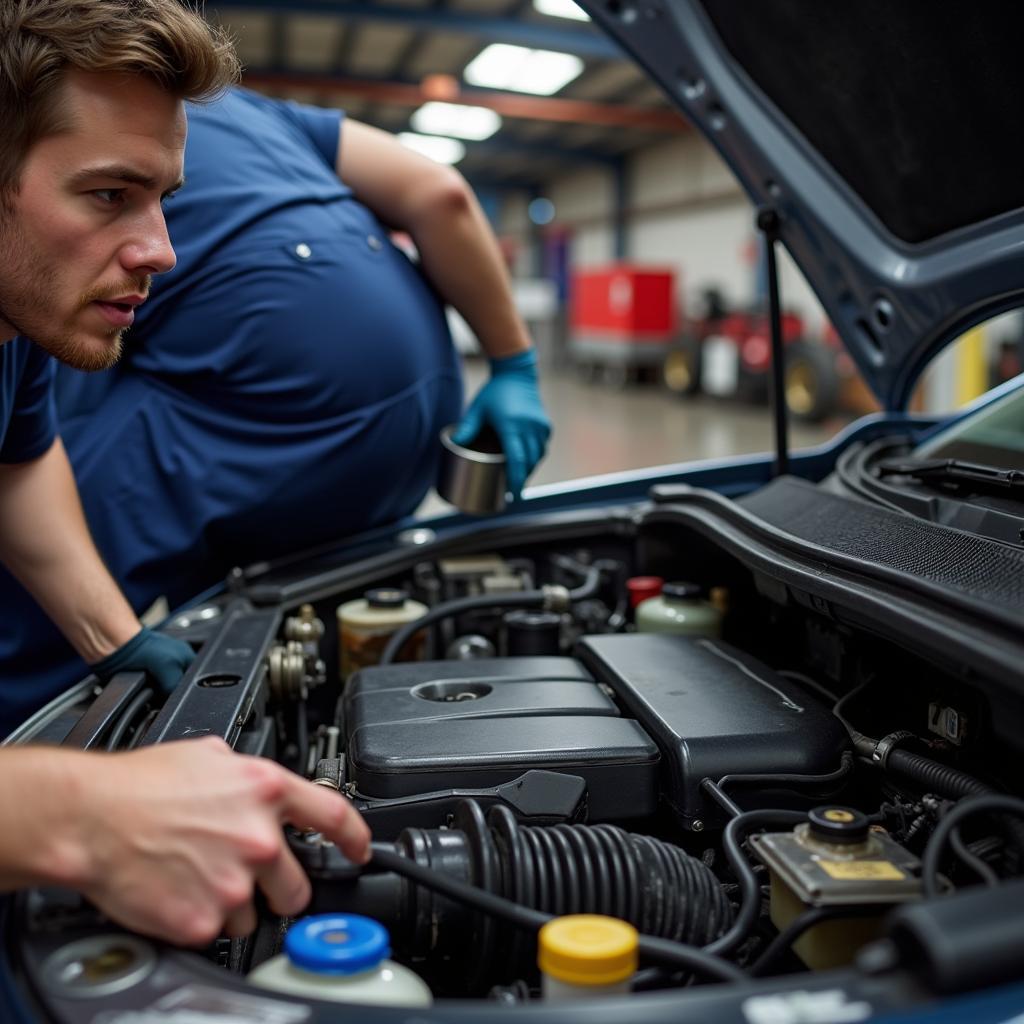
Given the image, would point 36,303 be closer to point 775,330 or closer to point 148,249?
point 148,249

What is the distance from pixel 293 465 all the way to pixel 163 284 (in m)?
0.34

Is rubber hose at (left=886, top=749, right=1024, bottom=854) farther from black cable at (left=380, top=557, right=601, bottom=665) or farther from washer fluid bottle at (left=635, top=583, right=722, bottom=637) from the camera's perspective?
black cable at (left=380, top=557, right=601, bottom=665)

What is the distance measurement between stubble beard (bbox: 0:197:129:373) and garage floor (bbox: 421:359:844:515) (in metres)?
3.91

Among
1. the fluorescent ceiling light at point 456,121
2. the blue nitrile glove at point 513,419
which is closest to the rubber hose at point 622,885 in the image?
the blue nitrile glove at point 513,419

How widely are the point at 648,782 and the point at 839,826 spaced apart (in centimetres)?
21

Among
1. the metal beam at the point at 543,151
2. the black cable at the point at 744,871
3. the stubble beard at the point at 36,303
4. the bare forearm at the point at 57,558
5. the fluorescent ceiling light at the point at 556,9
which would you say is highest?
the fluorescent ceiling light at the point at 556,9

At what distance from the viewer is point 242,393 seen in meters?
1.68

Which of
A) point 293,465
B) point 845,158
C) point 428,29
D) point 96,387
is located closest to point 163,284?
point 96,387

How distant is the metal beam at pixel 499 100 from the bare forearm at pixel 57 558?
1031 centimetres

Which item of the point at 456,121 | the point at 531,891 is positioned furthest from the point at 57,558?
the point at 456,121

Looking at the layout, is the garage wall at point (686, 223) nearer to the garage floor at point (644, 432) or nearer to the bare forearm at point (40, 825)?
the garage floor at point (644, 432)

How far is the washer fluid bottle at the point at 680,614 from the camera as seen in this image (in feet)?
4.48

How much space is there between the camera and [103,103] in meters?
1.01

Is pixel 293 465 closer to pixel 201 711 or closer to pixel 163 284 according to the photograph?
pixel 163 284
